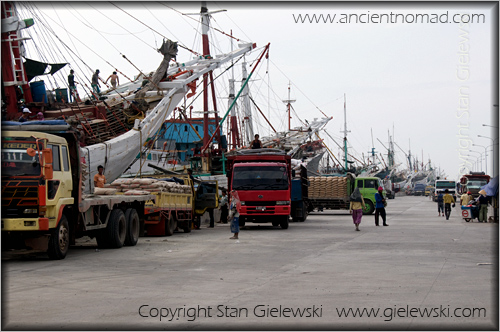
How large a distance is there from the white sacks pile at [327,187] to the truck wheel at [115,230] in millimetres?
25595

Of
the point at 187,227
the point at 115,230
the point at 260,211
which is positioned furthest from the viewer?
the point at 260,211

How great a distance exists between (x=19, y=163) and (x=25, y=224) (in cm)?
128

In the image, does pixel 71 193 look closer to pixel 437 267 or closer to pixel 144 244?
pixel 144 244

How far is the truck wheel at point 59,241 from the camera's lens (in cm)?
1480

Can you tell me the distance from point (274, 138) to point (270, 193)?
43508 mm

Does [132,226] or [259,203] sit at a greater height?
[259,203]

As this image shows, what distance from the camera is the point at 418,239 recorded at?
69.8 feet

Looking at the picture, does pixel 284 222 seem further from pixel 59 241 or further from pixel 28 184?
pixel 28 184

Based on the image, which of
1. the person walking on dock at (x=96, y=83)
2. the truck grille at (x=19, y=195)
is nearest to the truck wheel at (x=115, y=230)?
the truck grille at (x=19, y=195)

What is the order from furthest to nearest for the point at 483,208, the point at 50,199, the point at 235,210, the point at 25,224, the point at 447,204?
the point at 447,204 → the point at 483,208 → the point at 235,210 → the point at 50,199 → the point at 25,224

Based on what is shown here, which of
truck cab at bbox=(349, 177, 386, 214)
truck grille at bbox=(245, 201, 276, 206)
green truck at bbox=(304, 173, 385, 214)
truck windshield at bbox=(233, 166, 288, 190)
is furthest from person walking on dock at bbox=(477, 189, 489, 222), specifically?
truck grille at bbox=(245, 201, 276, 206)

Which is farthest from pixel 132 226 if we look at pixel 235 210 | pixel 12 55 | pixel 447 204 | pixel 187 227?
pixel 447 204

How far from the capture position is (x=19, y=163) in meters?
14.4

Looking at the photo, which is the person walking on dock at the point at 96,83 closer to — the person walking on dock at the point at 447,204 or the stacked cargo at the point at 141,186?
the stacked cargo at the point at 141,186
